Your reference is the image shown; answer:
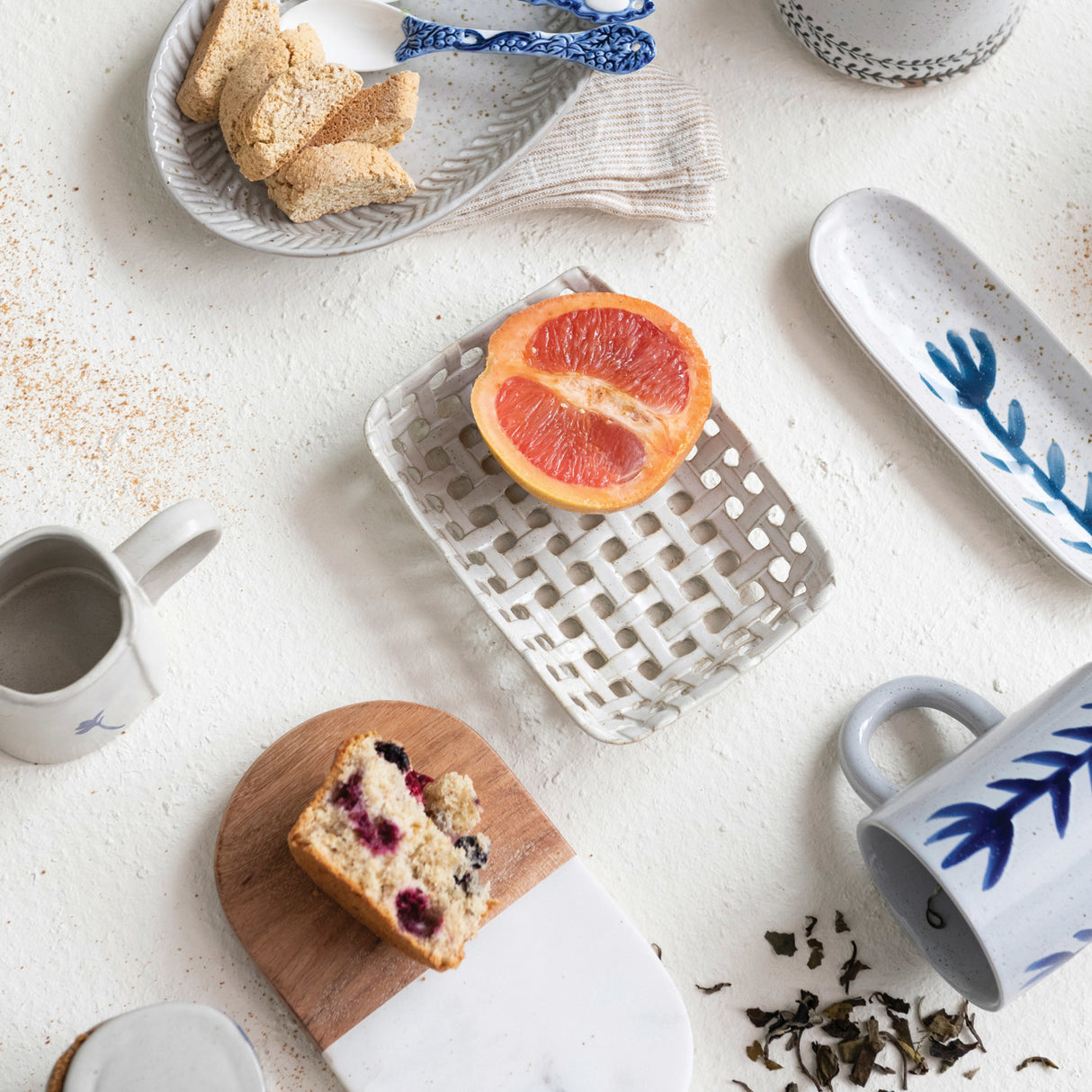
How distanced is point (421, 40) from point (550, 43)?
14cm

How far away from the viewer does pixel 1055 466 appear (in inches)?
48.8

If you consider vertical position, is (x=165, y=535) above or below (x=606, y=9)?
below

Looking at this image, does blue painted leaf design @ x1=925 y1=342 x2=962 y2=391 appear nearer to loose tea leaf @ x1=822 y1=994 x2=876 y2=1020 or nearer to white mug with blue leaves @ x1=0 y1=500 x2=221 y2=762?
loose tea leaf @ x1=822 y1=994 x2=876 y2=1020

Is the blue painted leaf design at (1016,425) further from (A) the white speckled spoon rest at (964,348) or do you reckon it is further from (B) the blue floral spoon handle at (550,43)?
(B) the blue floral spoon handle at (550,43)

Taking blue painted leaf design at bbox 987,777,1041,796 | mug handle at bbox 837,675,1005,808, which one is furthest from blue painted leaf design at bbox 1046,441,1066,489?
blue painted leaf design at bbox 987,777,1041,796

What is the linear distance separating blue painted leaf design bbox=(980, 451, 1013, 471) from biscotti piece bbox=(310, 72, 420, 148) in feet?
2.28

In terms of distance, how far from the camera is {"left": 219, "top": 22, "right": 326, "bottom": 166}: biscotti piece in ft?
3.57

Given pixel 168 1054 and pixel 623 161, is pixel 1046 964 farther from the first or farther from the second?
pixel 623 161

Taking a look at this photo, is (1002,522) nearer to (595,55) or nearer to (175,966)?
(595,55)

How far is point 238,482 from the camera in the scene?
1140mm

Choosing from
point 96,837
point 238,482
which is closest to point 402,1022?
point 96,837

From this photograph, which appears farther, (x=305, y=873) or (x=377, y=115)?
(x=377, y=115)

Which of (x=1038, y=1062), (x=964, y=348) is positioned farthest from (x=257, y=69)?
(x=1038, y=1062)

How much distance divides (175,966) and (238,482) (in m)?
0.46
